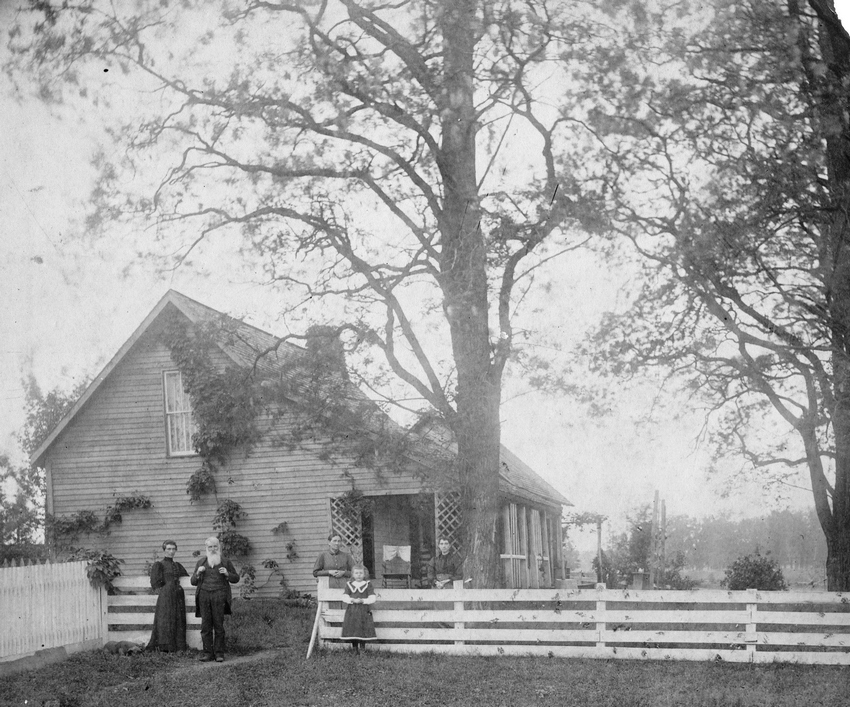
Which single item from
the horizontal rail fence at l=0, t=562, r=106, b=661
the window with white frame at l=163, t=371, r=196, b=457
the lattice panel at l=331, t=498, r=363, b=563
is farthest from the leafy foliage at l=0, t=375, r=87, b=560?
the horizontal rail fence at l=0, t=562, r=106, b=661

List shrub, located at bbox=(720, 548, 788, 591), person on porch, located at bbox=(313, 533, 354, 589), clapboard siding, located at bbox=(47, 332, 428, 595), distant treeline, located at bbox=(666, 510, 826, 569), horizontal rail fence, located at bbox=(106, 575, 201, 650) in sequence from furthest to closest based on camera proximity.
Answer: shrub, located at bbox=(720, 548, 788, 591), distant treeline, located at bbox=(666, 510, 826, 569), clapboard siding, located at bbox=(47, 332, 428, 595), person on porch, located at bbox=(313, 533, 354, 589), horizontal rail fence, located at bbox=(106, 575, 201, 650)

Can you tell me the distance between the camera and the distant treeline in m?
19.5

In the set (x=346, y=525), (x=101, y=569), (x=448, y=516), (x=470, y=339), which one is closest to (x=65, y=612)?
(x=101, y=569)

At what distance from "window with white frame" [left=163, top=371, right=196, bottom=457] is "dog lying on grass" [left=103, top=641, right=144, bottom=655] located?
7522 millimetres

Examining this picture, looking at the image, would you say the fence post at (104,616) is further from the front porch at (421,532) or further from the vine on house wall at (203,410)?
the front porch at (421,532)

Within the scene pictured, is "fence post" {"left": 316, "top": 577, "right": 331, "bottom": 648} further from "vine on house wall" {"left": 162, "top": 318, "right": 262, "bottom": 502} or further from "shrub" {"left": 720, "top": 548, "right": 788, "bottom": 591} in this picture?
"shrub" {"left": 720, "top": 548, "right": 788, "bottom": 591}

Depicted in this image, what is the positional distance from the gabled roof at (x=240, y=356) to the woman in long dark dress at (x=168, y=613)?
3.30 m

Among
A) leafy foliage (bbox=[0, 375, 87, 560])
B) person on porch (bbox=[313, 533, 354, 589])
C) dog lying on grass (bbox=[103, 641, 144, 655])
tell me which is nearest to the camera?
dog lying on grass (bbox=[103, 641, 144, 655])

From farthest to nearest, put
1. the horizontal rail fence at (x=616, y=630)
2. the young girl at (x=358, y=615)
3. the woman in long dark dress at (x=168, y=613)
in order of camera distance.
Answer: the woman in long dark dress at (x=168, y=613), the young girl at (x=358, y=615), the horizontal rail fence at (x=616, y=630)

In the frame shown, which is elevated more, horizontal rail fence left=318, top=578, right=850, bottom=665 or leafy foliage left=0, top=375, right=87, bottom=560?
leafy foliage left=0, top=375, right=87, bottom=560

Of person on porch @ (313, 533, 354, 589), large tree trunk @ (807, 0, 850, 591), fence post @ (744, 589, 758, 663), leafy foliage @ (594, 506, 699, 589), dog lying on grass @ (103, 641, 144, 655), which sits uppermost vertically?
large tree trunk @ (807, 0, 850, 591)

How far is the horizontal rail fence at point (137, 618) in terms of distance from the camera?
1262 centimetres

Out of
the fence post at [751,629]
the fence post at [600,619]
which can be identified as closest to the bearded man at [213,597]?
the fence post at [600,619]

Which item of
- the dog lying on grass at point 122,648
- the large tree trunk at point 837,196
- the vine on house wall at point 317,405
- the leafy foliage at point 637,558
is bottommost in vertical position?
the leafy foliage at point 637,558
